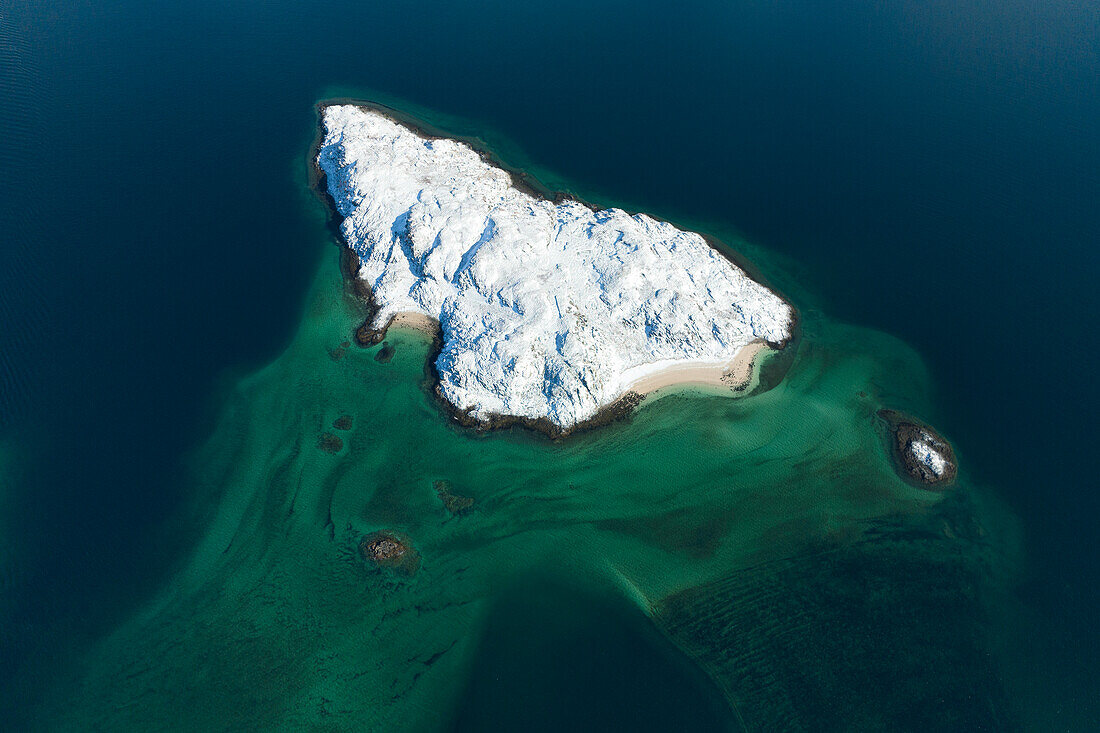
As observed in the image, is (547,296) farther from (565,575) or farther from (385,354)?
(565,575)

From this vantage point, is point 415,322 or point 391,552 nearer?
point 391,552

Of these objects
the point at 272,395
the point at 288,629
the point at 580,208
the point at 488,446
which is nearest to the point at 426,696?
the point at 288,629

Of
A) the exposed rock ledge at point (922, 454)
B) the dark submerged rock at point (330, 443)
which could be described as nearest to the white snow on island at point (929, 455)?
the exposed rock ledge at point (922, 454)

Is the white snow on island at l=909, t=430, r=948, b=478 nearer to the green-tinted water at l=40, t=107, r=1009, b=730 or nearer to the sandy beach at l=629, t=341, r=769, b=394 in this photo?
the green-tinted water at l=40, t=107, r=1009, b=730

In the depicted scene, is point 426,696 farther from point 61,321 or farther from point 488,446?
point 61,321

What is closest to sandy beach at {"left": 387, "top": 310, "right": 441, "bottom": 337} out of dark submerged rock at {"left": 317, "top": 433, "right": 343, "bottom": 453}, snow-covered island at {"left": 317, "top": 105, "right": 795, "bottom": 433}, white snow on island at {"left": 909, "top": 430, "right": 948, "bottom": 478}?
snow-covered island at {"left": 317, "top": 105, "right": 795, "bottom": 433}

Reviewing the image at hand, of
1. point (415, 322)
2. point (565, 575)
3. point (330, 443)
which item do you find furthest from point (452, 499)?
point (415, 322)
